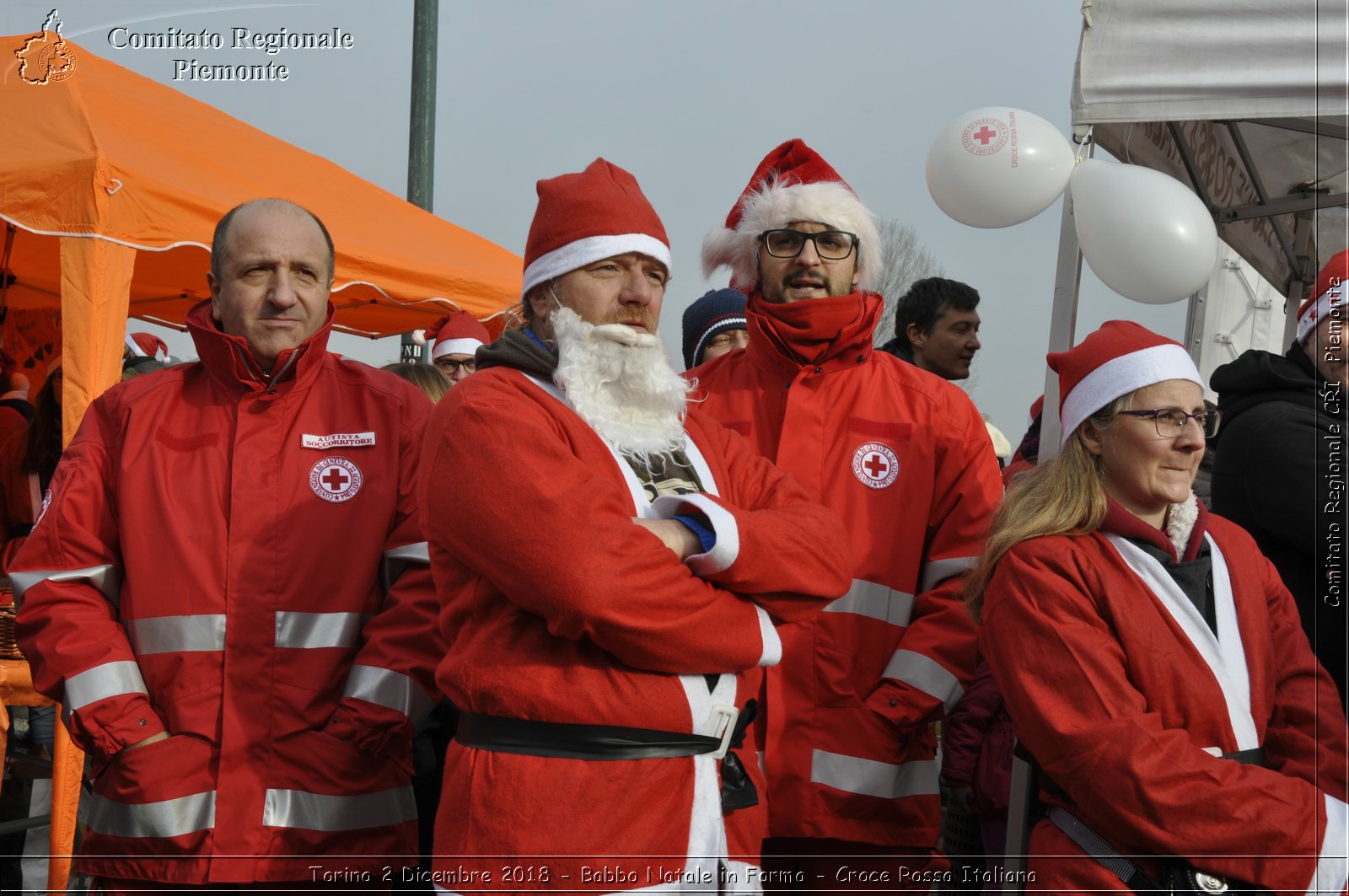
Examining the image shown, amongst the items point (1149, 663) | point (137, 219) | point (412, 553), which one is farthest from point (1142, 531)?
point (137, 219)

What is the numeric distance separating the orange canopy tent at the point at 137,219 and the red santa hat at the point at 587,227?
2.77 metres

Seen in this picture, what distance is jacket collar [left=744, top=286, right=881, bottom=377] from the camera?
3.12 meters

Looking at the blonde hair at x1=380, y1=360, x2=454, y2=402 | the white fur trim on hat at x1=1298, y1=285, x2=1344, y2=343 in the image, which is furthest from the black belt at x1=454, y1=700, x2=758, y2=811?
the blonde hair at x1=380, y1=360, x2=454, y2=402

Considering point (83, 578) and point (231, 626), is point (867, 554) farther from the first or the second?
point (83, 578)

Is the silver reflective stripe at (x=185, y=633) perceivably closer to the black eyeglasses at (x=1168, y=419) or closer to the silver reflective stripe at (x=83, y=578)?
the silver reflective stripe at (x=83, y=578)

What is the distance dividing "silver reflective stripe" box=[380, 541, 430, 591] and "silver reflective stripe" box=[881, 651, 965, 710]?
122 centimetres

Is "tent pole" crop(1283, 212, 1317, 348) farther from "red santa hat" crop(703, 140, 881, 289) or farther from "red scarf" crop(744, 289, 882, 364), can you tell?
"red scarf" crop(744, 289, 882, 364)

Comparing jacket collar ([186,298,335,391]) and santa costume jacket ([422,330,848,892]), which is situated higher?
jacket collar ([186,298,335,391])

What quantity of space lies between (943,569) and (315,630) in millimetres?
1598

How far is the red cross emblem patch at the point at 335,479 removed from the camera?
2.99 m

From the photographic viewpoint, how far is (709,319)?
17.3 feet

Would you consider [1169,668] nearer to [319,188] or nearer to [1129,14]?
[1129,14]

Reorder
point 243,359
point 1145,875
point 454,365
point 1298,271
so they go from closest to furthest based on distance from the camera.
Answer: point 1145,875 < point 243,359 < point 1298,271 < point 454,365

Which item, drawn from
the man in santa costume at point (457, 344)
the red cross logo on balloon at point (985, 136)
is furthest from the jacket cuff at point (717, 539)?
the man in santa costume at point (457, 344)
